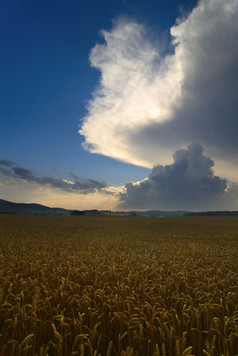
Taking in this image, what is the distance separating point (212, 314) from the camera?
4953 millimetres

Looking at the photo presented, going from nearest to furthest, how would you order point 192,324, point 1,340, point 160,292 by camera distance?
1. point 1,340
2. point 192,324
3. point 160,292

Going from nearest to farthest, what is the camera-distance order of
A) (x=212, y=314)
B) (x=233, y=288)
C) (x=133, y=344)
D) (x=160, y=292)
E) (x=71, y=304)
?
(x=133, y=344), (x=212, y=314), (x=71, y=304), (x=160, y=292), (x=233, y=288)

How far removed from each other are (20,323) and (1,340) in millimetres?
387

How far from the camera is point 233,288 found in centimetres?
691

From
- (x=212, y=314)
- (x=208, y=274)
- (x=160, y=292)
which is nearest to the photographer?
(x=212, y=314)

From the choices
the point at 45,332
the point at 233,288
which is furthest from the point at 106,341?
the point at 233,288

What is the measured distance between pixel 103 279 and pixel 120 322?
3.03 meters

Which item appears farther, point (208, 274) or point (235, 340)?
point (208, 274)

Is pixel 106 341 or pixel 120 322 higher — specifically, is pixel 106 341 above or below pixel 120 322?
below

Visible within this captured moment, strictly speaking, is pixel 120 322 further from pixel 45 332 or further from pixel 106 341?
pixel 45 332

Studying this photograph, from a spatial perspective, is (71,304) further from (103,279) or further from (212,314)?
(212,314)

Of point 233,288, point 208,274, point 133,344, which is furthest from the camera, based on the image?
point 208,274

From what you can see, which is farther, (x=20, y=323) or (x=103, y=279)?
(x=103, y=279)

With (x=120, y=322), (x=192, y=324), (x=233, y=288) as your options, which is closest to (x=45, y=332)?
(x=120, y=322)
